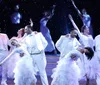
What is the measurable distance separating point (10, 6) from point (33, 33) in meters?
5.44

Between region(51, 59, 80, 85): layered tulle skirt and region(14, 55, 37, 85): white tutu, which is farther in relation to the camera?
region(14, 55, 37, 85): white tutu

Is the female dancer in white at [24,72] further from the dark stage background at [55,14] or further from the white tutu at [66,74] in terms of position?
the dark stage background at [55,14]

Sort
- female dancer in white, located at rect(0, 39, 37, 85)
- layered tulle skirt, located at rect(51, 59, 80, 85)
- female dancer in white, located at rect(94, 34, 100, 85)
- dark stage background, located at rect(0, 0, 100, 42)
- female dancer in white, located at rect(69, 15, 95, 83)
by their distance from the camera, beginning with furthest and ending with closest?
dark stage background, located at rect(0, 0, 100, 42)
female dancer in white, located at rect(69, 15, 95, 83)
female dancer in white, located at rect(94, 34, 100, 85)
female dancer in white, located at rect(0, 39, 37, 85)
layered tulle skirt, located at rect(51, 59, 80, 85)

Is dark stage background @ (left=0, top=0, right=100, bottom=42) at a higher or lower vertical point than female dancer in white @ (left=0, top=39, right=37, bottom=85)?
higher

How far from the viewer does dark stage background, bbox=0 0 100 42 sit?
41.7 feet

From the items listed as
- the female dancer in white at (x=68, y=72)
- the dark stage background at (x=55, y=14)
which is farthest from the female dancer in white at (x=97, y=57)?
the dark stage background at (x=55, y=14)

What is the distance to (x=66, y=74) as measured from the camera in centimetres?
682

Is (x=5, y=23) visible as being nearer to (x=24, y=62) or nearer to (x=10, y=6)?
(x=10, y=6)

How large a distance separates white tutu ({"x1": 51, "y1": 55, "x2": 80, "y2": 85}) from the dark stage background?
5918 mm

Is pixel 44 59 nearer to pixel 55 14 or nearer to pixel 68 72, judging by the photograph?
pixel 68 72

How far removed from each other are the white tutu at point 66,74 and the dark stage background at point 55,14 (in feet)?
19.4

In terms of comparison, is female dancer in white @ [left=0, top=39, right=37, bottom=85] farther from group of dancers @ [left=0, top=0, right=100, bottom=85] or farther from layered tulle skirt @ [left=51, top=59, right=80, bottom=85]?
layered tulle skirt @ [left=51, top=59, right=80, bottom=85]

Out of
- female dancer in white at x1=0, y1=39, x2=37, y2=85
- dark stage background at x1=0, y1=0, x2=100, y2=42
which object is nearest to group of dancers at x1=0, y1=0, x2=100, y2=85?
female dancer in white at x1=0, y1=39, x2=37, y2=85

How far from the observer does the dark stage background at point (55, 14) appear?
12715 mm
